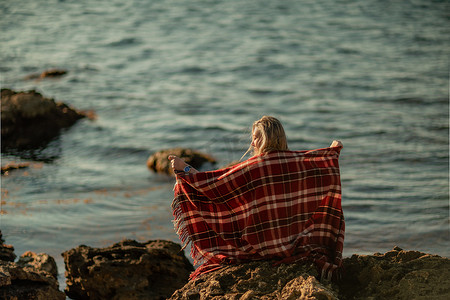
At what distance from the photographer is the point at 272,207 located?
4.22m

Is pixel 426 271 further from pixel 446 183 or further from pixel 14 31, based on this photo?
pixel 14 31

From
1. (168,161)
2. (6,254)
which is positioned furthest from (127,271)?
(168,161)

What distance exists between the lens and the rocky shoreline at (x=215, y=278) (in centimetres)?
383

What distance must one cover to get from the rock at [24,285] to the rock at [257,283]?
1.48 metres

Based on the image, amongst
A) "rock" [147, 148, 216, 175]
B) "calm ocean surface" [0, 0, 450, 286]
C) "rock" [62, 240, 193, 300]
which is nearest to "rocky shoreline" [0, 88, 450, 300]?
"rock" [62, 240, 193, 300]

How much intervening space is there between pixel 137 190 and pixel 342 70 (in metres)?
8.78

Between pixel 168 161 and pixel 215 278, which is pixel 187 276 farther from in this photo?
pixel 168 161

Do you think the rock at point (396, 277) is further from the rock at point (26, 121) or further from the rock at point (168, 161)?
the rock at point (26, 121)

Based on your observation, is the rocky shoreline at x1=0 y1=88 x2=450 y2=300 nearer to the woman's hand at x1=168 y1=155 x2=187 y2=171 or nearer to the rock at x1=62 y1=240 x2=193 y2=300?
the rock at x1=62 y1=240 x2=193 y2=300

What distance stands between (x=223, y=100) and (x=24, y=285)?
968 cm

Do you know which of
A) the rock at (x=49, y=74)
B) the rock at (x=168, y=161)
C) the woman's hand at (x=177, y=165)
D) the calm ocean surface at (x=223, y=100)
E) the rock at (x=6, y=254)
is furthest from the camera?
the rock at (x=49, y=74)

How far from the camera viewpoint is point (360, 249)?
6820 mm

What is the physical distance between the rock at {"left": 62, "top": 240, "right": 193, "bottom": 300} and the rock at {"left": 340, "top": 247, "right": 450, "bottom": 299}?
1843 millimetres

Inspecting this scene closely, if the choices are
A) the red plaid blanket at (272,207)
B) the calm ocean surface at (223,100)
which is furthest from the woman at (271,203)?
the calm ocean surface at (223,100)
